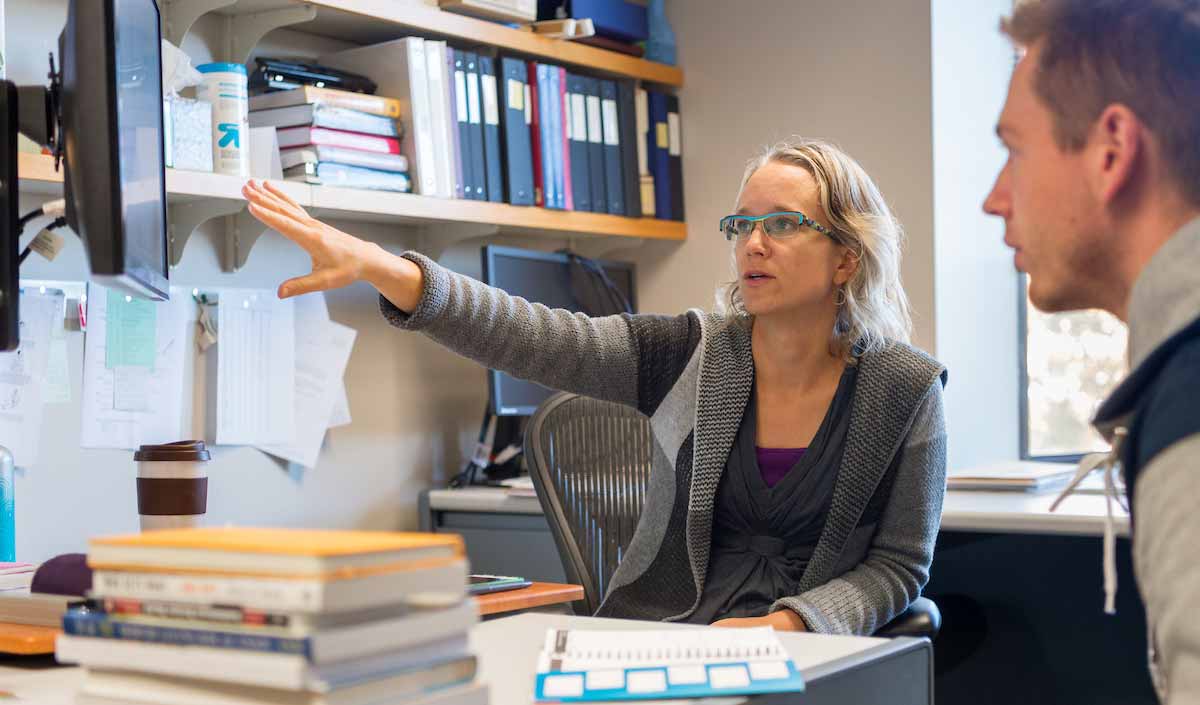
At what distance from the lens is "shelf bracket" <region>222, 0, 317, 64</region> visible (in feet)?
8.34

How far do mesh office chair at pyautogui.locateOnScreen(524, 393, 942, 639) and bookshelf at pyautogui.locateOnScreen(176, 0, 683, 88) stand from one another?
1.01 metres

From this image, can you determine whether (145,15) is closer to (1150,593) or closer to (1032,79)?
(1032,79)

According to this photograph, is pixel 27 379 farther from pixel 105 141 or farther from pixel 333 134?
pixel 105 141

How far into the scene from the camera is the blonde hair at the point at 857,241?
1.95 meters

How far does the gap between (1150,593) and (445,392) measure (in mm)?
2459

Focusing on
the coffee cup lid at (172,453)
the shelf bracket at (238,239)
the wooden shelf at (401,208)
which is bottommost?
the coffee cup lid at (172,453)

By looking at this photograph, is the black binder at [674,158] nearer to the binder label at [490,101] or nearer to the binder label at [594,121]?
the binder label at [594,121]

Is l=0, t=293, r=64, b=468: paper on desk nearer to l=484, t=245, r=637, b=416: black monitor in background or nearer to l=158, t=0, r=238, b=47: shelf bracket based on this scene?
l=158, t=0, r=238, b=47: shelf bracket

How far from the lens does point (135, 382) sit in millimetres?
2467

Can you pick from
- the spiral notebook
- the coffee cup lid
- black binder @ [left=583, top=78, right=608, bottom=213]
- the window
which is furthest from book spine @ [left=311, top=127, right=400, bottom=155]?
the window

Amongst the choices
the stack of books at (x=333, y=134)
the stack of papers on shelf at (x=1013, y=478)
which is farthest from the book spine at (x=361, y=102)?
the stack of papers on shelf at (x=1013, y=478)

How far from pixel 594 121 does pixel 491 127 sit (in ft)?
1.06

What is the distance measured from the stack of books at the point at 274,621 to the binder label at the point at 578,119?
7.48 feet

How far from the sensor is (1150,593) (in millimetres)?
771
